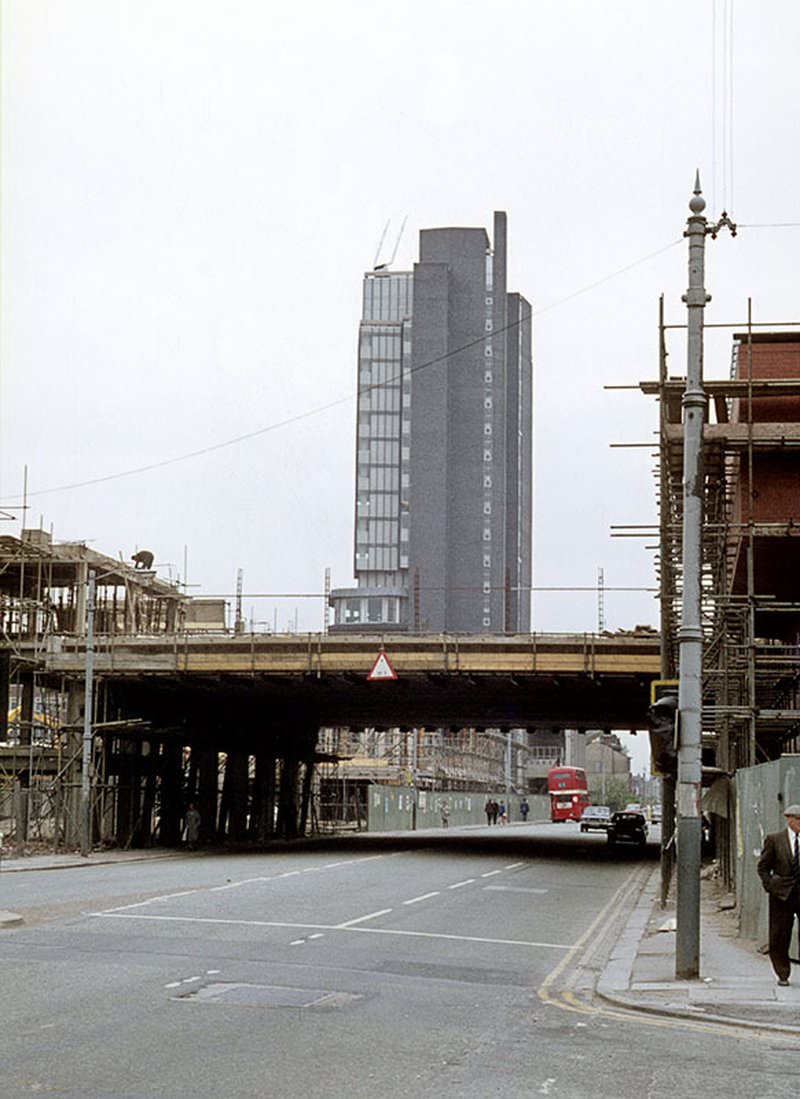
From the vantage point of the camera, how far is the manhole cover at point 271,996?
1243cm

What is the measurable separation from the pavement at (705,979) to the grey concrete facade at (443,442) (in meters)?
110

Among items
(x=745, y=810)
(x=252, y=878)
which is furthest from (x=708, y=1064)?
(x=252, y=878)

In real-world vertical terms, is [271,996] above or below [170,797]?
above

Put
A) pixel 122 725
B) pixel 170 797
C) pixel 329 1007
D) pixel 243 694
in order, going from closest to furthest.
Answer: pixel 329 1007, pixel 122 725, pixel 170 797, pixel 243 694

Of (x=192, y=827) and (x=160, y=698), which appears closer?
(x=192, y=827)

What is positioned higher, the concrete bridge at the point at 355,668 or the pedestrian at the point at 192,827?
the concrete bridge at the point at 355,668

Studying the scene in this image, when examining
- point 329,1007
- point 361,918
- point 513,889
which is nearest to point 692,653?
point 329,1007

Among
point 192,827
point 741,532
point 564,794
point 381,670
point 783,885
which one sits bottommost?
Answer: point 564,794

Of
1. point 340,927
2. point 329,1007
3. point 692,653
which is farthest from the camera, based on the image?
point 340,927

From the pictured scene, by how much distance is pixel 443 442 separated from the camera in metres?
137

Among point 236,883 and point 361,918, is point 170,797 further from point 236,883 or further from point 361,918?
point 361,918

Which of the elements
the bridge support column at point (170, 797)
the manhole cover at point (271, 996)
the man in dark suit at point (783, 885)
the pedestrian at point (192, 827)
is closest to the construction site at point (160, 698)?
the bridge support column at point (170, 797)

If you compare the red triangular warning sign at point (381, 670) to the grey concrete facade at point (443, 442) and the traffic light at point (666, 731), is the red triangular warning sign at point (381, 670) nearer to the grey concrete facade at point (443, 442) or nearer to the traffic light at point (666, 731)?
the traffic light at point (666, 731)

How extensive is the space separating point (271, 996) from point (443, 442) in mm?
125145
